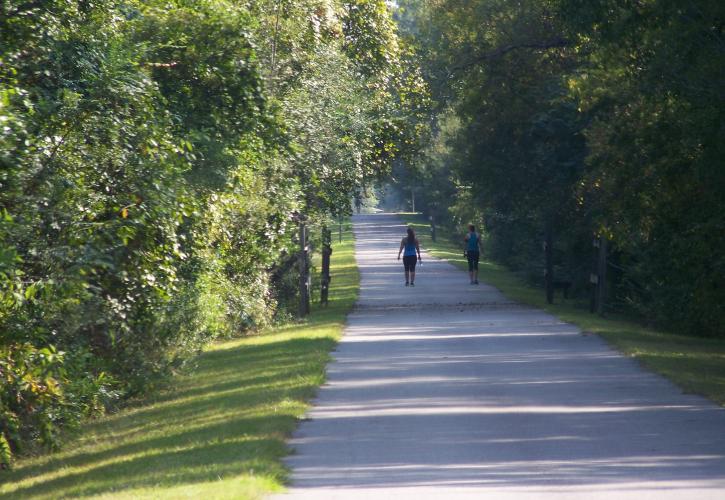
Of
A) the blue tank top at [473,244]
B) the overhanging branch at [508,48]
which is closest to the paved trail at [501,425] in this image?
the overhanging branch at [508,48]

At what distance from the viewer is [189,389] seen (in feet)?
53.8

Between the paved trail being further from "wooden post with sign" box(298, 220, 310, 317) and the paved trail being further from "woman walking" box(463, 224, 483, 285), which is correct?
"woman walking" box(463, 224, 483, 285)

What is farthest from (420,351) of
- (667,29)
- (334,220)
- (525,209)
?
(525,209)

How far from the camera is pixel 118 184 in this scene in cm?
1170

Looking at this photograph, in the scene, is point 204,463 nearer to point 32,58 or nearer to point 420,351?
point 32,58

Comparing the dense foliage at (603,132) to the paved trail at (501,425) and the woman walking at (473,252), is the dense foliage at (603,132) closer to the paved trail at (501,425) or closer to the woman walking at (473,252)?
the woman walking at (473,252)

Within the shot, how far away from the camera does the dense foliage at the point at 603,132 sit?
14625 mm

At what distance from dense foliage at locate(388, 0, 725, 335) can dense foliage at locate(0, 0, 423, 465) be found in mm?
5256

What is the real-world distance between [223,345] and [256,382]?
22.4 feet

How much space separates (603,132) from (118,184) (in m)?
10.6

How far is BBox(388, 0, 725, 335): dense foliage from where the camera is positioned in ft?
48.0

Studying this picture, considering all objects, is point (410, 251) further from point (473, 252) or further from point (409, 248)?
point (473, 252)

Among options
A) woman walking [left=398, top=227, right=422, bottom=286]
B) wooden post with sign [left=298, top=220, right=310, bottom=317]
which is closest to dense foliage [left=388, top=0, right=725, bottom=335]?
woman walking [left=398, top=227, right=422, bottom=286]

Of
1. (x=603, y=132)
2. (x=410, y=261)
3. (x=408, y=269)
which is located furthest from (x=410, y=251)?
(x=603, y=132)
